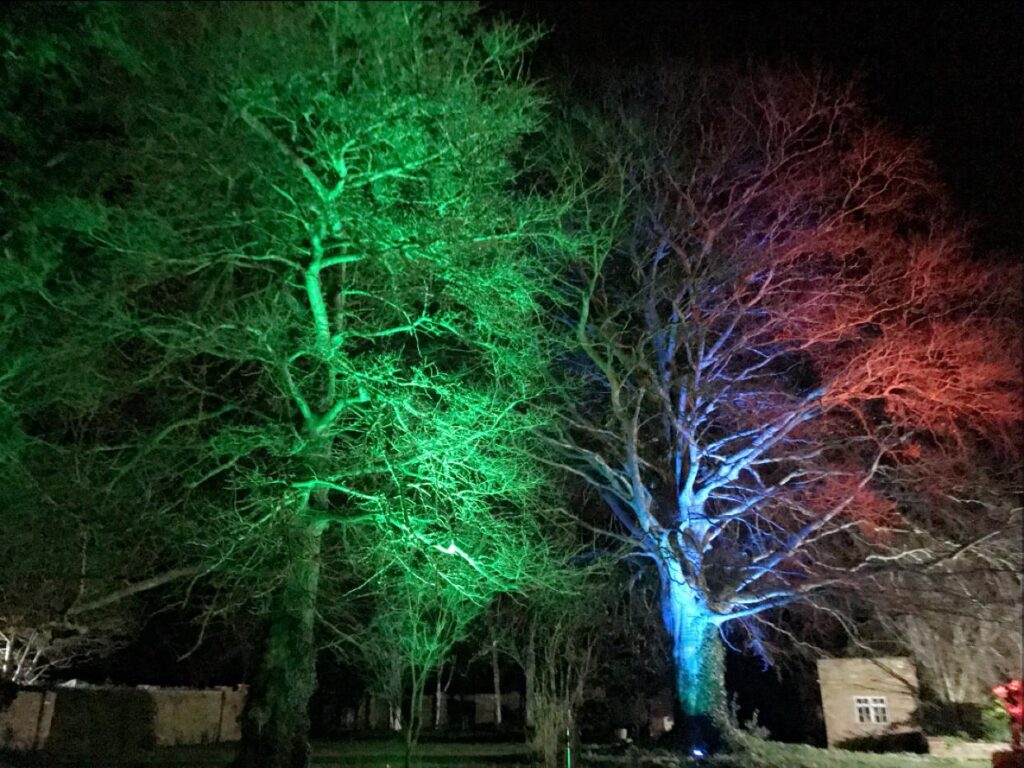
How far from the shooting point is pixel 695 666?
54.0ft

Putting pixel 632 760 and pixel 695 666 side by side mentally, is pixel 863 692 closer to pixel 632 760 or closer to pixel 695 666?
pixel 695 666

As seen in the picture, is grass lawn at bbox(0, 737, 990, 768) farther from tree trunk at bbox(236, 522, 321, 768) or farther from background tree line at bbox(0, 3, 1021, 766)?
tree trunk at bbox(236, 522, 321, 768)

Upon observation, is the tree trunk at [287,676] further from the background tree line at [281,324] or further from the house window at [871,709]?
the house window at [871,709]

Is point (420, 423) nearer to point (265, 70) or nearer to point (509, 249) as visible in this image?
point (509, 249)

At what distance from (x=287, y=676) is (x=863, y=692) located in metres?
20.8

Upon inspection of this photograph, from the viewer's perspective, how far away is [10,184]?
838cm

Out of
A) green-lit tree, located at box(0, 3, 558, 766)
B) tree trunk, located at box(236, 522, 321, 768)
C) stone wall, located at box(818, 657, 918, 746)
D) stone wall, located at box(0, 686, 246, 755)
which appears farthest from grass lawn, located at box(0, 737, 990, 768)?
stone wall, located at box(818, 657, 918, 746)

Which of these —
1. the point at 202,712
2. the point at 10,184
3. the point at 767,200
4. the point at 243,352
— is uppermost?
the point at 767,200

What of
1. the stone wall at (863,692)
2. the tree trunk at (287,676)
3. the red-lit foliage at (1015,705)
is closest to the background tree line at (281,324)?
the tree trunk at (287,676)

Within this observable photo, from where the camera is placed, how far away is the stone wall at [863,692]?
24.0 metres

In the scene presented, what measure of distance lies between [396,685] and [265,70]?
37.6ft

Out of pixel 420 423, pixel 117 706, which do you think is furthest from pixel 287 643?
pixel 117 706

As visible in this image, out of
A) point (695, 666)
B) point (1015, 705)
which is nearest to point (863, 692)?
point (695, 666)

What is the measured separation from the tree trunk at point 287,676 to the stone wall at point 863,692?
18.8 meters
